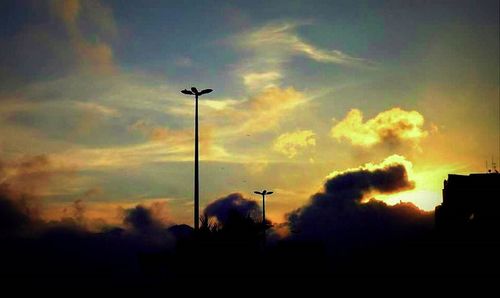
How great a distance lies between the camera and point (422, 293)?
29.2 metres

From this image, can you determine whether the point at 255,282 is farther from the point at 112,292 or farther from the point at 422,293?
the point at 112,292

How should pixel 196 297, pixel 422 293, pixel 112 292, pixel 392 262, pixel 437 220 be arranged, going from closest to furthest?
pixel 196 297, pixel 422 293, pixel 112 292, pixel 392 262, pixel 437 220

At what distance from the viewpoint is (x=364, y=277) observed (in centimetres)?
3775

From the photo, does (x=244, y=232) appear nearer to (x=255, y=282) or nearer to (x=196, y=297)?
(x=255, y=282)

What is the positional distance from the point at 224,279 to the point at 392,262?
817 inches

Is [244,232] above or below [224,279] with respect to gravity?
Answer: above

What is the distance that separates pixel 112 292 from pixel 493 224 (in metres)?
31.1

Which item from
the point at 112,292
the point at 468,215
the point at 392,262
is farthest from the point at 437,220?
the point at 112,292

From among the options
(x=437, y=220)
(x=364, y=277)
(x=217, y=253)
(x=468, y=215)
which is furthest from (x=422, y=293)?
(x=437, y=220)

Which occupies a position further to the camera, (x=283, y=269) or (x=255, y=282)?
(x=283, y=269)

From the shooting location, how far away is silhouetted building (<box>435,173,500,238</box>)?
175 ft

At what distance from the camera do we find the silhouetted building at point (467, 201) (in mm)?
53375

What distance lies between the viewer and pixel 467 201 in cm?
6041

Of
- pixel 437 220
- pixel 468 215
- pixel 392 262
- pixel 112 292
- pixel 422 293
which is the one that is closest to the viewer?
pixel 422 293
